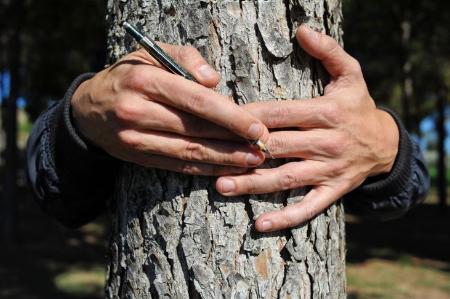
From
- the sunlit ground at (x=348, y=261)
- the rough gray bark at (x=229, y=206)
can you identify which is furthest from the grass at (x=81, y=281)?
the rough gray bark at (x=229, y=206)

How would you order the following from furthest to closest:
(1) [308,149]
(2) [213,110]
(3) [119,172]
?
(3) [119,172], (1) [308,149], (2) [213,110]

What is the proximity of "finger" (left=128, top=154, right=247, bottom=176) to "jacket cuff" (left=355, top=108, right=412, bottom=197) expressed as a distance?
0.56 meters

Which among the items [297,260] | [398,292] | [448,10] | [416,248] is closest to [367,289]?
[398,292]

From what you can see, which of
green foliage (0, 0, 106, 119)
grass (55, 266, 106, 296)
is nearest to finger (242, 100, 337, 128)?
grass (55, 266, 106, 296)

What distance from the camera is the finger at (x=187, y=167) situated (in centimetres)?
150

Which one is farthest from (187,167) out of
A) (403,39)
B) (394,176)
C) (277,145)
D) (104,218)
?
(104,218)

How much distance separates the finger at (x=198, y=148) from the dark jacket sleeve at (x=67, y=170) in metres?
0.28

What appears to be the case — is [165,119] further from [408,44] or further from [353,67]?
[408,44]

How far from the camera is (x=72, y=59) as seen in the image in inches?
564

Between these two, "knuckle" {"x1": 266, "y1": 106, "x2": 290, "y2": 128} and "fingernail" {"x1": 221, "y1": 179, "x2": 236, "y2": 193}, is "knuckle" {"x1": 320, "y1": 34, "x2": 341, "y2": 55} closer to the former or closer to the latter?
"knuckle" {"x1": 266, "y1": 106, "x2": 290, "y2": 128}

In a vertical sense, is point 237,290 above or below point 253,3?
below

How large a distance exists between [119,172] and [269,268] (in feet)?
1.63

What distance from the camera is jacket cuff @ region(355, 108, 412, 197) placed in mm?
1903

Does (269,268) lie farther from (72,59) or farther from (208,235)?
(72,59)
